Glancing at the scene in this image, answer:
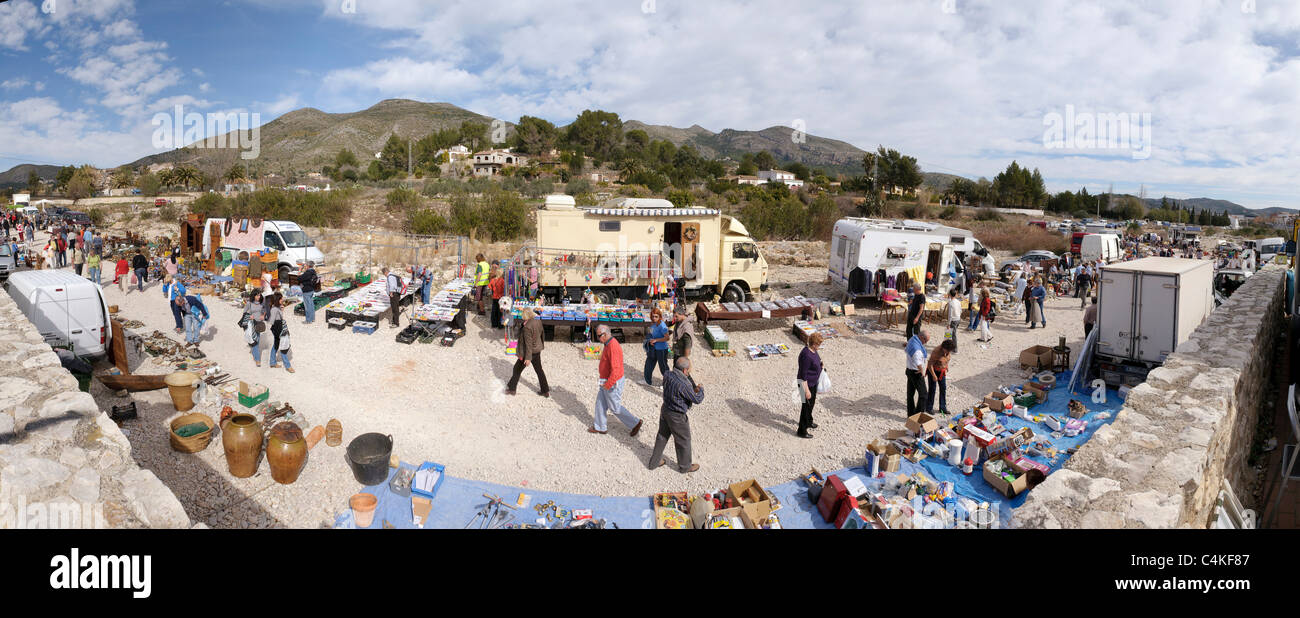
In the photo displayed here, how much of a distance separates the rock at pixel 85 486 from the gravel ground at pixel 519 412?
92.1 inches

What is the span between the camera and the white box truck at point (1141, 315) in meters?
9.15

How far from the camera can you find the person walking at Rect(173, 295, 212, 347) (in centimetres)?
1148

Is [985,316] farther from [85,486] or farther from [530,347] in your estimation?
[85,486]

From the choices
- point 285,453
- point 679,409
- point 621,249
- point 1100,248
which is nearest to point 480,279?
point 621,249

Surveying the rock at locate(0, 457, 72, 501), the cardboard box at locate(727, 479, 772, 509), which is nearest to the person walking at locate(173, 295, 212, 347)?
the rock at locate(0, 457, 72, 501)

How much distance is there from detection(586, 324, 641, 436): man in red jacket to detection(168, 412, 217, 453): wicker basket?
4.51 meters

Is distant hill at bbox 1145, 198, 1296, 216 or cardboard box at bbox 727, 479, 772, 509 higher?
distant hill at bbox 1145, 198, 1296, 216

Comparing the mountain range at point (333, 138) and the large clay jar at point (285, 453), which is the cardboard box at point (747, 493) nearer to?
the large clay jar at point (285, 453)

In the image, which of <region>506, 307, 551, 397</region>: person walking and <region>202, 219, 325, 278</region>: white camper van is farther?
<region>202, 219, 325, 278</region>: white camper van

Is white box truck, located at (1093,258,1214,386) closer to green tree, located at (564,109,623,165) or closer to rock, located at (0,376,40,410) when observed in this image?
rock, located at (0,376,40,410)
